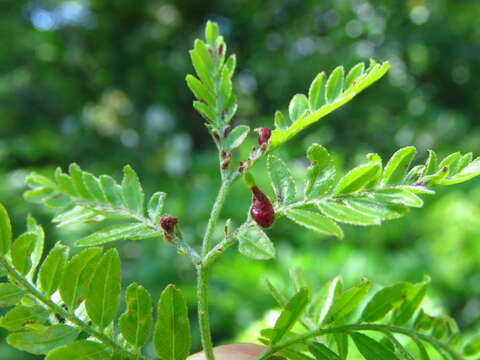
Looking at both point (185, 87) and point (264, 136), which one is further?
point (185, 87)

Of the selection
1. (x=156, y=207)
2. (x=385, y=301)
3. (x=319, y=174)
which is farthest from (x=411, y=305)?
(x=156, y=207)

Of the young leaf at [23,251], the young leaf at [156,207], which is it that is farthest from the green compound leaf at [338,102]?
the young leaf at [23,251]

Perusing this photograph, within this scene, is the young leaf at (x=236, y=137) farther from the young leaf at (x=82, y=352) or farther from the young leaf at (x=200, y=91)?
the young leaf at (x=82, y=352)

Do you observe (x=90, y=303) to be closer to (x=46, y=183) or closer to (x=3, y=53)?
(x=46, y=183)

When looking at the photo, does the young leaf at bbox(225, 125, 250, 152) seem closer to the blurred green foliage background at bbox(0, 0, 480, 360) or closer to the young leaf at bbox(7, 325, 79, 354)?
the young leaf at bbox(7, 325, 79, 354)

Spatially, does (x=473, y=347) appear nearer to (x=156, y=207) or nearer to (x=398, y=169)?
(x=398, y=169)

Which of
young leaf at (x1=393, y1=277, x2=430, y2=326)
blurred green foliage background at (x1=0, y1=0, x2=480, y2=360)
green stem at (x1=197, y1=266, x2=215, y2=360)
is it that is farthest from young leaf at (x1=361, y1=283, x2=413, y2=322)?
blurred green foliage background at (x1=0, y1=0, x2=480, y2=360)
